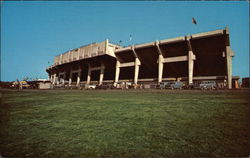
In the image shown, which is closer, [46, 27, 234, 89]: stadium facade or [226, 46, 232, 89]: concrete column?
[226, 46, 232, 89]: concrete column

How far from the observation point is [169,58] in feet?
105

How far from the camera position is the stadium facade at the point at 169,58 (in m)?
A: 27.1

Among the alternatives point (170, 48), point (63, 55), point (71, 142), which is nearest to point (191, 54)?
point (170, 48)

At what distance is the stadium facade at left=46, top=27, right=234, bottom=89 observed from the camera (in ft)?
88.8

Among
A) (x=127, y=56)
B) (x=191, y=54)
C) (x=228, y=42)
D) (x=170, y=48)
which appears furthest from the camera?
(x=127, y=56)

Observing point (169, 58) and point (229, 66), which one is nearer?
point (229, 66)

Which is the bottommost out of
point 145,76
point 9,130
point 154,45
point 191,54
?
point 9,130

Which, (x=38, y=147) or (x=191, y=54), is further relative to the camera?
(x=191, y=54)

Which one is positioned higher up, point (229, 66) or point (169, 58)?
point (169, 58)

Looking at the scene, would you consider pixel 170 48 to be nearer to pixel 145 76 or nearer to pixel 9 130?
pixel 145 76

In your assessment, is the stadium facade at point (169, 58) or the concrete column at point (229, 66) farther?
the stadium facade at point (169, 58)

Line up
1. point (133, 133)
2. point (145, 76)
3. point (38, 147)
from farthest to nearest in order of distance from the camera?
1. point (145, 76)
2. point (133, 133)
3. point (38, 147)

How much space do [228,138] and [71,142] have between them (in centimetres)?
268

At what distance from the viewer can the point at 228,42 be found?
2567cm
